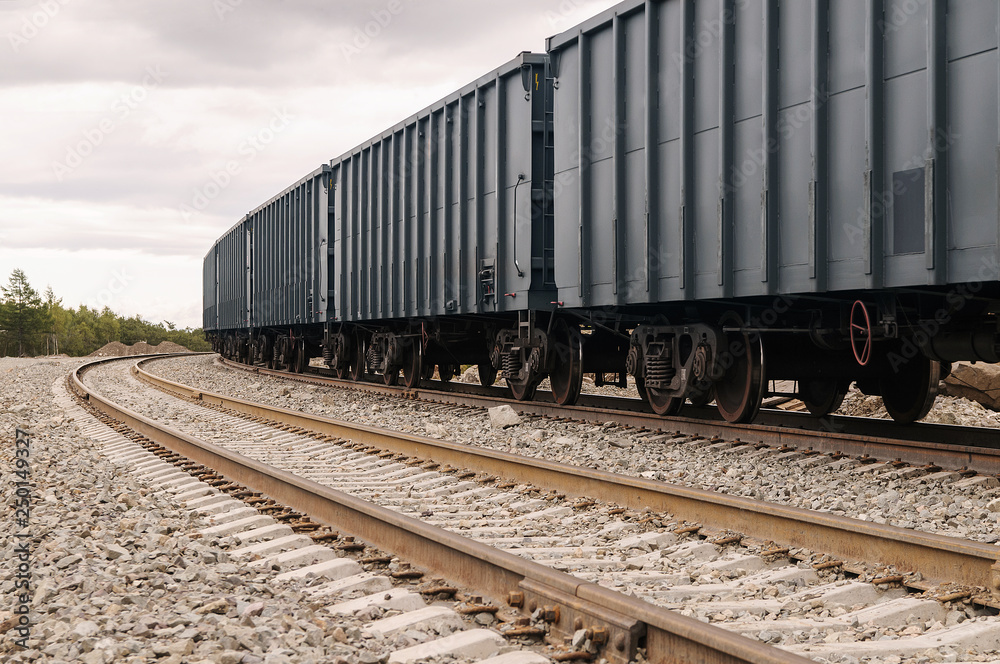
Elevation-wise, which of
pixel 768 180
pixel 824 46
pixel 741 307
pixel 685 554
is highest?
pixel 824 46

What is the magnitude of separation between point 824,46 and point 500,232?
5.45 m

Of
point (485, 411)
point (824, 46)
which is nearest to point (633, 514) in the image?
point (824, 46)

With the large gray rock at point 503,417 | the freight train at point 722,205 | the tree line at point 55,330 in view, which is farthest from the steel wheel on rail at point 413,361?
the tree line at point 55,330

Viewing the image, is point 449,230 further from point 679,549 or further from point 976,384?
point 679,549

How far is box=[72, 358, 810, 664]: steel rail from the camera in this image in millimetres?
2748

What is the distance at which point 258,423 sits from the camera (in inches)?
436

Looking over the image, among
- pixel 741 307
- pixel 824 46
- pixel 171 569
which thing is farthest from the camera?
pixel 741 307

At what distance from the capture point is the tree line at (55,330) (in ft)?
240

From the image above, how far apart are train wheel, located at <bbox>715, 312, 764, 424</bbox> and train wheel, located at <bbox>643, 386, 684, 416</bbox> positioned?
1.64ft

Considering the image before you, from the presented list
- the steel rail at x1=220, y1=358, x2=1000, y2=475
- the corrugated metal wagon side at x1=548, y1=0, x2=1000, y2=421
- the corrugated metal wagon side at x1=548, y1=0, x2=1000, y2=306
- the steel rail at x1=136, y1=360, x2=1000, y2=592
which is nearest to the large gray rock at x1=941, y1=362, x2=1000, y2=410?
the corrugated metal wagon side at x1=548, y1=0, x2=1000, y2=421

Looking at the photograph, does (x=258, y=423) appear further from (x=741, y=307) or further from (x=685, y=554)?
(x=685, y=554)

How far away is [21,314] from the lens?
73125mm

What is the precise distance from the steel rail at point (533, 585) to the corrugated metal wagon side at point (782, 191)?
4043 millimetres

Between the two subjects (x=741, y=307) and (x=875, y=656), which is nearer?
(x=875, y=656)
